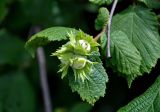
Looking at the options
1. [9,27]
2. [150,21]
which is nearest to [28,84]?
[9,27]

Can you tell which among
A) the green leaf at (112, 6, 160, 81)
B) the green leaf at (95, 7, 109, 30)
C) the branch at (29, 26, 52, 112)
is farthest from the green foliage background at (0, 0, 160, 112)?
the green leaf at (95, 7, 109, 30)

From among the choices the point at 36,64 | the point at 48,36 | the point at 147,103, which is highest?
the point at 36,64

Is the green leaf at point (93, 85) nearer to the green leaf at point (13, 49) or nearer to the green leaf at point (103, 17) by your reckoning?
the green leaf at point (103, 17)

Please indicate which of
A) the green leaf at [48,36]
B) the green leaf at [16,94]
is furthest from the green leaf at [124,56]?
the green leaf at [16,94]

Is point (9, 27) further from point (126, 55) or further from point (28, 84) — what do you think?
point (126, 55)

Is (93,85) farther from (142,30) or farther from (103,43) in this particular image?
(142,30)

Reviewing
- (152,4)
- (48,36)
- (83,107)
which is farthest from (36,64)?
(48,36)
